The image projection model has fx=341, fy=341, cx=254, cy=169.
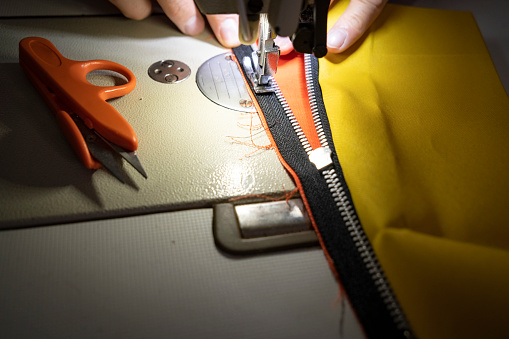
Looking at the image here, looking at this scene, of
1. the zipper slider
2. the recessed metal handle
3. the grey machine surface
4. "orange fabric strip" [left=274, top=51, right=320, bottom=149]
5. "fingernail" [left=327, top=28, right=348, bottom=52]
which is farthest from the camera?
"fingernail" [left=327, top=28, right=348, bottom=52]

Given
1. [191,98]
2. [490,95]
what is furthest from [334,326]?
[490,95]

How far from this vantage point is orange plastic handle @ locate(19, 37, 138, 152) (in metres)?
0.83

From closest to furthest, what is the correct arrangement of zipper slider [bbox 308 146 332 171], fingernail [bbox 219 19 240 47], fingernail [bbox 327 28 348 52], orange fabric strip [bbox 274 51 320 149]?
zipper slider [bbox 308 146 332 171]
orange fabric strip [bbox 274 51 320 149]
fingernail [bbox 327 28 348 52]
fingernail [bbox 219 19 240 47]

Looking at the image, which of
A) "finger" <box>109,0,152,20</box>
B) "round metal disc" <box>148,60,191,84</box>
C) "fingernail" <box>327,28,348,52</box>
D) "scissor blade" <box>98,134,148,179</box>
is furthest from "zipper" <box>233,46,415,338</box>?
"finger" <box>109,0,152,20</box>

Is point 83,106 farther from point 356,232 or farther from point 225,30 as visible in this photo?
point 356,232

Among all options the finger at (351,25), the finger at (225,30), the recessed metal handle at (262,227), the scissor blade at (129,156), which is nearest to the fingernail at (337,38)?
the finger at (351,25)

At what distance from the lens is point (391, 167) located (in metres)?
0.83

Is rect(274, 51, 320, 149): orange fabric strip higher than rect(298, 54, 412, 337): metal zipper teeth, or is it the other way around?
rect(274, 51, 320, 149): orange fabric strip

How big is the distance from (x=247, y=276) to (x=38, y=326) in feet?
1.30

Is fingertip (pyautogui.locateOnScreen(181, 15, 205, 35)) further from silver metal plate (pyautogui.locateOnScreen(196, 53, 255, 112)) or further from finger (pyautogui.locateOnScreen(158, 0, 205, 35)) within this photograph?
silver metal plate (pyautogui.locateOnScreen(196, 53, 255, 112))

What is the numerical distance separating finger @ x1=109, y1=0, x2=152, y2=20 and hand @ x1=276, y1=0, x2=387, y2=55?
2.35ft

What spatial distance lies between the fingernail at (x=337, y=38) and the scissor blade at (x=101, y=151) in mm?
756

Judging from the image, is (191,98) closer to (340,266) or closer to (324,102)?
(324,102)

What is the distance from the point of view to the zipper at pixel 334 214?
69cm
